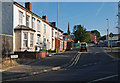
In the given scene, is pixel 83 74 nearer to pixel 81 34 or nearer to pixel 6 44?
pixel 6 44

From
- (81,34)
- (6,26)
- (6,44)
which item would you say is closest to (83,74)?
(6,44)

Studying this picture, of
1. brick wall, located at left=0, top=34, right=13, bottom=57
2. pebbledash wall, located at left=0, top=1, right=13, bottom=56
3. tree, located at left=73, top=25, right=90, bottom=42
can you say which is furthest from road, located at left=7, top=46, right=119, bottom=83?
tree, located at left=73, top=25, right=90, bottom=42

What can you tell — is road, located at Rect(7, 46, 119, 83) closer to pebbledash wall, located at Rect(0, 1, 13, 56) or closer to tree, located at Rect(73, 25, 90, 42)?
pebbledash wall, located at Rect(0, 1, 13, 56)

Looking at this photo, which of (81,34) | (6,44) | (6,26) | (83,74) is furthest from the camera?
(81,34)

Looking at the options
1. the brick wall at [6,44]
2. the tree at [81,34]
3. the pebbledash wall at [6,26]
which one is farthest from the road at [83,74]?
the tree at [81,34]

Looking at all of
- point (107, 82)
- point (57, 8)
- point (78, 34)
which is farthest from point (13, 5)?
point (78, 34)

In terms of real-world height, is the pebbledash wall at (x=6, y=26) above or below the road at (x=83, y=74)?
above

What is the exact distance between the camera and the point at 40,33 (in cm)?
2997

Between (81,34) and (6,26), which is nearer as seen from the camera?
(6,26)

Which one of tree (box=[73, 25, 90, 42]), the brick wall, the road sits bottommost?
the road

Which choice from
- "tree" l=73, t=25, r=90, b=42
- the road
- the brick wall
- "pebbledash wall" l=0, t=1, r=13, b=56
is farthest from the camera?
"tree" l=73, t=25, r=90, b=42

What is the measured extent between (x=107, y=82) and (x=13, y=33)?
15.9m

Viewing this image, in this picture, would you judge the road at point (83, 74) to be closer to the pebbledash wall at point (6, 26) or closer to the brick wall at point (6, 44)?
the brick wall at point (6, 44)

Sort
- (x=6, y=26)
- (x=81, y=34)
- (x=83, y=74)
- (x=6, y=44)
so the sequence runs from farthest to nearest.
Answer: (x=81, y=34) → (x=6, y=26) → (x=6, y=44) → (x=83, y=74)
